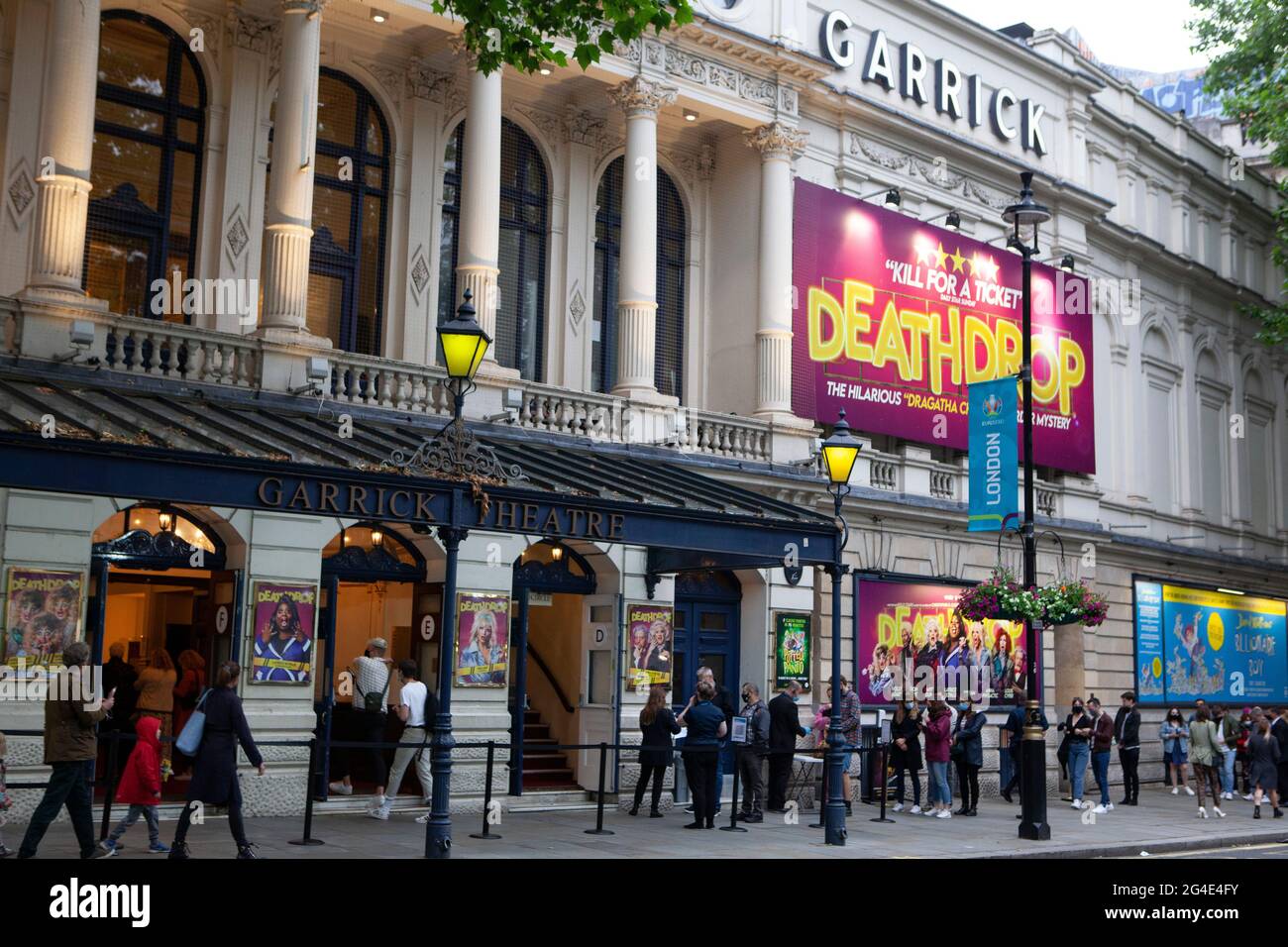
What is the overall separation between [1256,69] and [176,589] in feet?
108

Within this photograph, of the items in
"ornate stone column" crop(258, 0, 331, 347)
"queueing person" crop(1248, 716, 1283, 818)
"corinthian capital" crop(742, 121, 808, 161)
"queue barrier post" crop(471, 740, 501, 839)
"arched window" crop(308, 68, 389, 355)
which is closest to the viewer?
"queue barrier post" crop(471, 740, 501, 839)

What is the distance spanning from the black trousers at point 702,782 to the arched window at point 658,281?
901cm

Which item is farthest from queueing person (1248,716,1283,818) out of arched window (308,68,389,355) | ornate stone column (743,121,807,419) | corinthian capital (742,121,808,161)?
arched window (308,68,389,355)

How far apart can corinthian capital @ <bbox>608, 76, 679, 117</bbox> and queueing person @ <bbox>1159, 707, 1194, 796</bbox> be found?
1713 centimetres

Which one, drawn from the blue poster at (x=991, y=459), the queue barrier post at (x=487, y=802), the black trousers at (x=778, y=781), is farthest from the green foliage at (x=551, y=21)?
the blue poster at (x=991, y=459)

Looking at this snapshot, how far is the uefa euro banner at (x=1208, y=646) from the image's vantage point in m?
35.0

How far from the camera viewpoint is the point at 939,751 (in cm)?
2250

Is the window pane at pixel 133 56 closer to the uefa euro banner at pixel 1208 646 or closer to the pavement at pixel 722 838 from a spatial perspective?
the pavement at pixel 722 838

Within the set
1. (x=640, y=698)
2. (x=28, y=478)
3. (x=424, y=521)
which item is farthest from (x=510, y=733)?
(x=28, y=478)

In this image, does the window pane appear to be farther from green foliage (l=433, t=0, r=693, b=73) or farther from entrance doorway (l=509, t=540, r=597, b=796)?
entrance doorway (l=509, t=540, r=597, b=796)

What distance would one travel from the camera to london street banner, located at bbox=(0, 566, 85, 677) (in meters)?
16.9

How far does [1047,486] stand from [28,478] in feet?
77.2

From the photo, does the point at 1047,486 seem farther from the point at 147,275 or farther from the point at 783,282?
the point at 147,275

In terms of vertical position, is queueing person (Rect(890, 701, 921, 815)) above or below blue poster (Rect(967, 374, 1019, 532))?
below
